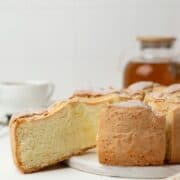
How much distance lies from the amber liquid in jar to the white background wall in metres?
0.37

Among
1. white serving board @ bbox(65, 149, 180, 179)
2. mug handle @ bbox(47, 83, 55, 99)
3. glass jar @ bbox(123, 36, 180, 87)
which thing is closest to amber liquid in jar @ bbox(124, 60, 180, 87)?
glass jar @ bbox(123, 36, 180, 87)

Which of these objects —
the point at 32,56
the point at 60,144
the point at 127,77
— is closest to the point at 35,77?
the point at 32,56

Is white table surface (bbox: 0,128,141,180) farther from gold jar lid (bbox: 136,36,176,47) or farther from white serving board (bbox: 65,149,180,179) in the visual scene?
gold jar lid (bbox: 136,36,176,47)

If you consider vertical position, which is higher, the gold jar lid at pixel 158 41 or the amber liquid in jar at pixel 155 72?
Result: the gold jar lid at pixel 158 41

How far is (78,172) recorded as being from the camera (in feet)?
3.15

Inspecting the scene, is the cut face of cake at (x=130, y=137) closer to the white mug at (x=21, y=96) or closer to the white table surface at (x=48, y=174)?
the white table surface at (x=48, y=174)

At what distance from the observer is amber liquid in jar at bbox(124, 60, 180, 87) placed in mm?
1537

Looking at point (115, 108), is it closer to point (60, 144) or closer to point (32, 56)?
point (60, 144)

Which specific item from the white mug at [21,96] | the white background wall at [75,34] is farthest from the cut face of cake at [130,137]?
the white background wall at [75,34]

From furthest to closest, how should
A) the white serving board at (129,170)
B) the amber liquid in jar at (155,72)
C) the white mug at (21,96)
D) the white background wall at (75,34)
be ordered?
the white background wall at (75,34) < the amber liquid in jar at (155,72) < the white mug at (21,96) < the white serving board at (129,170)

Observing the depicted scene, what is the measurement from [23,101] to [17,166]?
0.48 m

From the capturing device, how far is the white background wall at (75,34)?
190cm

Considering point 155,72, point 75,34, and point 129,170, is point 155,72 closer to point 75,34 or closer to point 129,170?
point 75,34

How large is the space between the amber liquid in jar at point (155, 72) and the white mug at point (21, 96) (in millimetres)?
240
